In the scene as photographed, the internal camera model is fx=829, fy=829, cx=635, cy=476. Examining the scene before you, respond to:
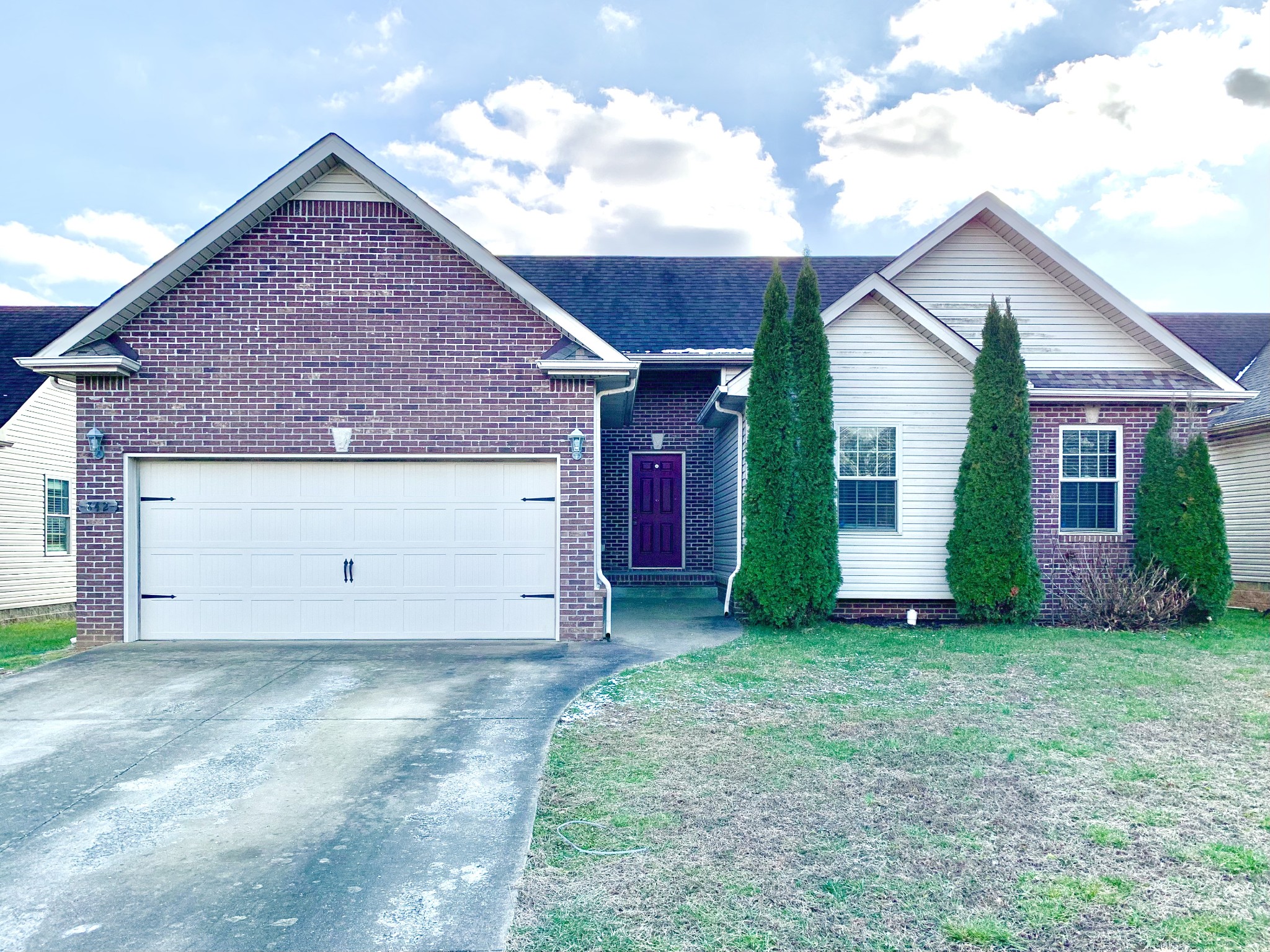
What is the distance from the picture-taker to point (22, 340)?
54.0 feet

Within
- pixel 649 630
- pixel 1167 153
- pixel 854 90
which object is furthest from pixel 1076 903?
pixel 854 90

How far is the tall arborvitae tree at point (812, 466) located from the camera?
1084 centimetres

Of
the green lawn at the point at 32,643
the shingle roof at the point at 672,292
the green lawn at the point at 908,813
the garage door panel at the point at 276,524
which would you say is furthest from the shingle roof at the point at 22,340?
the green lawn at the point at 908,813

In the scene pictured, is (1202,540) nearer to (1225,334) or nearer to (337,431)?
(1225,334)

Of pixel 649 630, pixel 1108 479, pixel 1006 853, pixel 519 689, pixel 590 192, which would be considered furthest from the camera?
pixel 590 192

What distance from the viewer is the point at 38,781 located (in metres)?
5.18

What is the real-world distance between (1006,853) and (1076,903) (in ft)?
1.64

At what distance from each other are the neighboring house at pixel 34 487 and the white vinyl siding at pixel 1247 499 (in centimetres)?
2049

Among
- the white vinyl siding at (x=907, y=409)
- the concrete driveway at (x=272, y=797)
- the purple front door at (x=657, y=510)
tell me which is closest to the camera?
the concrete driveway at (x=272, y=797)

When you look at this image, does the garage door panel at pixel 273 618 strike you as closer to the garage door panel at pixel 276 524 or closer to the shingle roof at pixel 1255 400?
the garage door panel at pixel 276 524

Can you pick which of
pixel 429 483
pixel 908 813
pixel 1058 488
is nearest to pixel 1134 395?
pixel 1058 488

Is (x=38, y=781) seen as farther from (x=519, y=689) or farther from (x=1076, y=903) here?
(x=1076, y=903)

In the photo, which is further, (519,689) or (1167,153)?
(1167,153)

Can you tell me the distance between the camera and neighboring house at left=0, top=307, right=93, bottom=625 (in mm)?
14188
